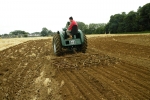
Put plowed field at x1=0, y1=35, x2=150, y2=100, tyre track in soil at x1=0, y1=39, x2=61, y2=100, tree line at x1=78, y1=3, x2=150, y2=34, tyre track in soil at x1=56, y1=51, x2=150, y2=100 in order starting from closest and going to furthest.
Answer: tyre track in soil at x1=56, y1=51, x2=150, y2=100 < plowed field at x1=0, y1=35, x2=150, y2=100 < tyre track in soil at x1=0, y1=39, x2=61, y2=100 < tree line at x1=78, y1=3, x2=150, y2=34

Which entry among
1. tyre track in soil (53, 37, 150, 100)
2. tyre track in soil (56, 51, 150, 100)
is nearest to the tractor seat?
tyre track in soil (53, 37, 150, 100)

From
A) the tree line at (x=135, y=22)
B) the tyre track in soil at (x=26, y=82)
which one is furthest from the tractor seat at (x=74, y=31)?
the tree line at (x=135, y=22)

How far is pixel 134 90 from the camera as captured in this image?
17.6 feet

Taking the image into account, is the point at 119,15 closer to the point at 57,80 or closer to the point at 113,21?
the point at 113,21

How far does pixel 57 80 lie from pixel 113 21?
6896cm

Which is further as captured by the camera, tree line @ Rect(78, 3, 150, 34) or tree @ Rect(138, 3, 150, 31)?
tree line @ Rect(78, 3, 150, 34)

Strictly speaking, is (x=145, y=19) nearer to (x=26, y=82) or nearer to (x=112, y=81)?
(x=112, y=81)

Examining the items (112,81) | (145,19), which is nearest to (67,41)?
(112,81)

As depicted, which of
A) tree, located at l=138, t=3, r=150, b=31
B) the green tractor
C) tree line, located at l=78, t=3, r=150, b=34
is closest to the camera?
the green tractor

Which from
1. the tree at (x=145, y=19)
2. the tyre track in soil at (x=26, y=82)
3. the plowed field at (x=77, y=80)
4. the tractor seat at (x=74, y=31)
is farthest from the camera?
the tree at (x=145, y=19)

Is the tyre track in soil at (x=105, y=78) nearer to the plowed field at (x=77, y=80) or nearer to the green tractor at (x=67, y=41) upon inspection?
the plowed field at (x=77, y=80)

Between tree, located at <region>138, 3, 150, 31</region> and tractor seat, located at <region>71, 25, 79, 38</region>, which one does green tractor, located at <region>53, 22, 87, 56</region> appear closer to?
tractor seat, located at <region>71, 25, 79, 38</region>

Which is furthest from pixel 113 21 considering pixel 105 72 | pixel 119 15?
pixel 105 72

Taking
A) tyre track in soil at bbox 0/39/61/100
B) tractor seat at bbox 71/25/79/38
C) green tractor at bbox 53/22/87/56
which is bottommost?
tyre track in soil at bbox 0/39/61/100
